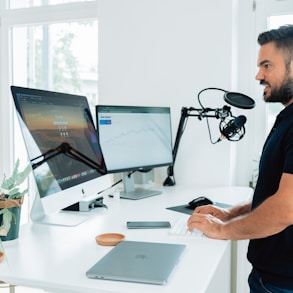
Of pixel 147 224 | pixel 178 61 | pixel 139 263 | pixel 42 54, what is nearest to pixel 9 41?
pixel 42 54

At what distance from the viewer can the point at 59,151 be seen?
61.6 inches

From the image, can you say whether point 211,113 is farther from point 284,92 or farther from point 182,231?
point 182,231

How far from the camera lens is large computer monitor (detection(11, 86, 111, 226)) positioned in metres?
1.42

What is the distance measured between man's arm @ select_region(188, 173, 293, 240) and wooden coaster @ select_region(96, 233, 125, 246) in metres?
0.29

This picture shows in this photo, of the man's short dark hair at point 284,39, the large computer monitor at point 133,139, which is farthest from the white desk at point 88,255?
the man's short dark hair at point 284,39

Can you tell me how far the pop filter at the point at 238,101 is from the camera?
1.95m

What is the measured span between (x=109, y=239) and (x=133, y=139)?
0.89 m

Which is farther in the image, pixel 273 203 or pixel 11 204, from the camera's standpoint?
pixel 11 204

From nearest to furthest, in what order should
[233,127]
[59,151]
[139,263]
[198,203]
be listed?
[139,263], [59,151], [198,203], [233,127]

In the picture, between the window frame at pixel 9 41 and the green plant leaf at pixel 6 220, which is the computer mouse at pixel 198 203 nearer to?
the green plant leaf at pixel 6 220

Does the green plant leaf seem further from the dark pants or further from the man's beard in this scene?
the man's beard

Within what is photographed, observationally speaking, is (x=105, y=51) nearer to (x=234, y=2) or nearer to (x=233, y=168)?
(x=234, y=2)

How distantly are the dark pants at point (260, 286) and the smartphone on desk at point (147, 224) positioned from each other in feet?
1.21

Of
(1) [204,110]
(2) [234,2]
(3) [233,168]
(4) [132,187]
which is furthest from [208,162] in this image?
(2) [234,2]
